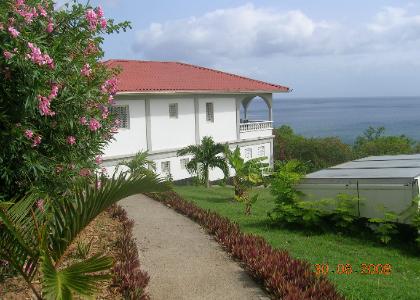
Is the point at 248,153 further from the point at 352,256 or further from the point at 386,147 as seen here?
the point at 352,256

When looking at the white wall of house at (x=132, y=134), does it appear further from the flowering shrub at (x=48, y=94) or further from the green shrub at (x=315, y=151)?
the flowering shrub at (x=48, y=94)

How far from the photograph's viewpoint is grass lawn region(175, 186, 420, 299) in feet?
22.2

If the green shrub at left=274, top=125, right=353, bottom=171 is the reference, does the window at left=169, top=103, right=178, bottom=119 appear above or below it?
above

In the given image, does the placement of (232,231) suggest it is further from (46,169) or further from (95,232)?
(46,169)

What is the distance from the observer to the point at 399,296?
659 centimetres

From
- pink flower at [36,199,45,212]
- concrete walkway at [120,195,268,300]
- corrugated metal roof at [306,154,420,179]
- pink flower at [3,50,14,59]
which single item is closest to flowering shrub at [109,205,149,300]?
concrete walkway at [120,195,268,300]

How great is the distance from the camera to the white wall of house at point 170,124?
2425cm

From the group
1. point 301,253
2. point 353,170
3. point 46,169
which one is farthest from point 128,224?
point 353,170

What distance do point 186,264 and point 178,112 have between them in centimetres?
1848

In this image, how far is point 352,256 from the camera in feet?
30.1

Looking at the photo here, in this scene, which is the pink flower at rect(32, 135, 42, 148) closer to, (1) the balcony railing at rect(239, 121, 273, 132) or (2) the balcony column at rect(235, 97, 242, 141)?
(2) the balcony column at rect(235, 97, 242, 141)

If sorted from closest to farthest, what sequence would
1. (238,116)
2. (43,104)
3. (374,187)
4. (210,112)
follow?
(43,104) → (374,187) → (210,112) → (238,116)

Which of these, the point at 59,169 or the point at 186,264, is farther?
the point at 186,264

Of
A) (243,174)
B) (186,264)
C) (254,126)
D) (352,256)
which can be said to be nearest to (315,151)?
(254,126)
